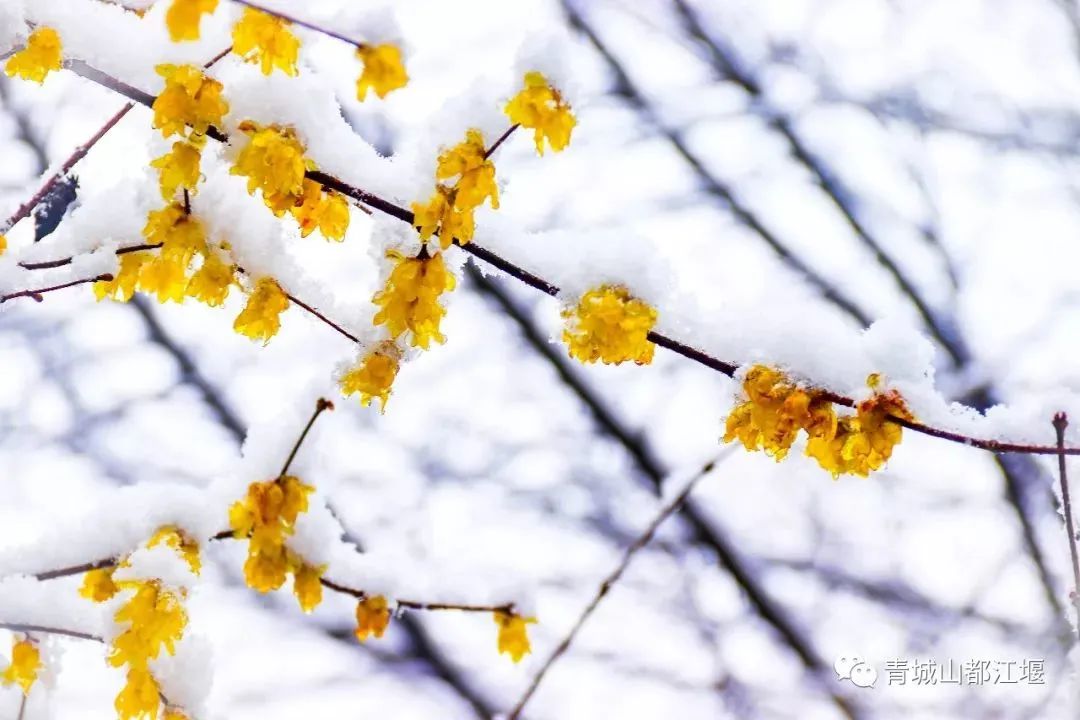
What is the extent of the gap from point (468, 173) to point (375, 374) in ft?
1.27

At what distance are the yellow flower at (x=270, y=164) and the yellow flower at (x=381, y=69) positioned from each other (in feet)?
0.64

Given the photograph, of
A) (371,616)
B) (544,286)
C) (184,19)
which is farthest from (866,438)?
(184,19)

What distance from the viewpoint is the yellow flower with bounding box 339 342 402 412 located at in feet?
4.42

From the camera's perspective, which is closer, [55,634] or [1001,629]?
[55,634]

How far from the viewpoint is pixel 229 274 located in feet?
4.20

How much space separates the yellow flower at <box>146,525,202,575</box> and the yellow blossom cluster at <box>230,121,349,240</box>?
0.52 metres

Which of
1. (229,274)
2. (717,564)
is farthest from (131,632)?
(717,564)

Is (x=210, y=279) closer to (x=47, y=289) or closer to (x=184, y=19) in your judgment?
(x=47, y=289)

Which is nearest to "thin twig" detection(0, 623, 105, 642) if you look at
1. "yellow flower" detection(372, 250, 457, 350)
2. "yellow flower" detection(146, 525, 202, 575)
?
"yellow flower" detection(146, 525, 202, 575)

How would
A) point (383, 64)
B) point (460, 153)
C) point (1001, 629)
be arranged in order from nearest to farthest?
point (383, 64) < point (460, 153) < point (1001, 629)

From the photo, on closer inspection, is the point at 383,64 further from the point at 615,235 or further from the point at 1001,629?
the point at 1001,629

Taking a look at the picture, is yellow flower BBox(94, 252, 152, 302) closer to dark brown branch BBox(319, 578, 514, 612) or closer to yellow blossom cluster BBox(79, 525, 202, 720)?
yellow blossom cluster BBox(79, 525, 202, 720)

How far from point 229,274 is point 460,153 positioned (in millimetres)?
427

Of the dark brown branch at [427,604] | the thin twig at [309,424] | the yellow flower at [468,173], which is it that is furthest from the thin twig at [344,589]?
the yellow flower at [468,173]
